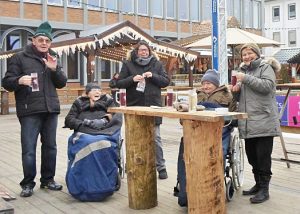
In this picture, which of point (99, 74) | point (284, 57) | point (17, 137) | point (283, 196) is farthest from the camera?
point (284, 57)

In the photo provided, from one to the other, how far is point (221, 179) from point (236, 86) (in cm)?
127

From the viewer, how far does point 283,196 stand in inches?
205

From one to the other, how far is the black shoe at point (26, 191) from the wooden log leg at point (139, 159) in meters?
1.24

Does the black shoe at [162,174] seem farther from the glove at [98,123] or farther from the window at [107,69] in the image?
the window at [107,69]

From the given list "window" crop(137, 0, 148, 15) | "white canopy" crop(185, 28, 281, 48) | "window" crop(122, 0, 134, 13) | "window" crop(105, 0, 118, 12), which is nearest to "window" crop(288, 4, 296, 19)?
"window" crop(137, 0, 148, 15)

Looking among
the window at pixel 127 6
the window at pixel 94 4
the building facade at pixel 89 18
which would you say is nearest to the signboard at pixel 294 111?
the building facade at pixel 89 18

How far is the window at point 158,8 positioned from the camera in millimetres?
30436

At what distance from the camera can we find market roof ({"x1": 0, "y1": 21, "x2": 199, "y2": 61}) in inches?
619

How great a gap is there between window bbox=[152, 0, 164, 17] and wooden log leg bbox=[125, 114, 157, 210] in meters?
26.4

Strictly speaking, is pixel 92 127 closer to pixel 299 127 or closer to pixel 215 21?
pixel 299 127

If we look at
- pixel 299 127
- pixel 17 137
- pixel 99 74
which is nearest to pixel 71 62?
pixel 99 74

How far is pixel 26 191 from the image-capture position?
Result: 5285 mm

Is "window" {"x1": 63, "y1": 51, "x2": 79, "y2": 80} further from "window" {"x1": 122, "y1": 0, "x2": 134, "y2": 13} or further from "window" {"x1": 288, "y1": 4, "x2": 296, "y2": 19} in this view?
"window" {"x1": 288, "y1": 4, "x2": 296, "y2": 19}

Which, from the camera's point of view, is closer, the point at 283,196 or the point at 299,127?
the point at 283,196
